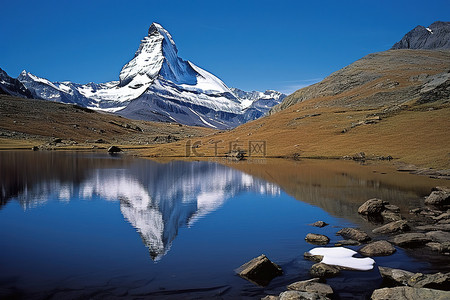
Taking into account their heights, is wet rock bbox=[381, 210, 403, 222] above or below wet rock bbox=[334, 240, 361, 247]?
above

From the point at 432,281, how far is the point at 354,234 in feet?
24.1

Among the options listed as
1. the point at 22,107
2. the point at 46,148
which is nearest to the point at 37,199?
the point at 46,148

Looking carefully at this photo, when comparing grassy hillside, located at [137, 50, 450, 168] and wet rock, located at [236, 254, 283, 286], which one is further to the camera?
grassy hillside, located at [137, 50, 450, 168]

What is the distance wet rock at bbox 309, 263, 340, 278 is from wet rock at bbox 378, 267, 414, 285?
186cm

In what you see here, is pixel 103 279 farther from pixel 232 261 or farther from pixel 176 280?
pixel 232 261

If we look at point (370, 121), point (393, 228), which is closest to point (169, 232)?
point (393, 228)

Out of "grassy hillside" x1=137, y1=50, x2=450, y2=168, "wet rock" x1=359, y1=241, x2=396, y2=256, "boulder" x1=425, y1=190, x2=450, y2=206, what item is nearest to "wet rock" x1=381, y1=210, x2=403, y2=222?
"boulder" x1=425, y1=190, x2=450, y2=206

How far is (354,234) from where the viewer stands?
2014 cm

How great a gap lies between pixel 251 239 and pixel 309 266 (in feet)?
16.9

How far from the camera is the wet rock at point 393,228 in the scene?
20.9 m

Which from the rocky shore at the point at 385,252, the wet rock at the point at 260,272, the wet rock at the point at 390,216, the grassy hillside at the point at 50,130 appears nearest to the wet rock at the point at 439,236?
the rocky shore at the point at 385,252

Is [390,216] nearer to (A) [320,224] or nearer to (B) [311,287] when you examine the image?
(A) [320,224]

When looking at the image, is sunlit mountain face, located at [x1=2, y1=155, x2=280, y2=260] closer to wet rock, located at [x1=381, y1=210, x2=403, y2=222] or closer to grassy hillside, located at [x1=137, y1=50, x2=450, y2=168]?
wet rock, located at [x1=381, y1=210, x2=403, y2=222]

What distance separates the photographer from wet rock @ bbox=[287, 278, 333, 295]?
12984 mm
